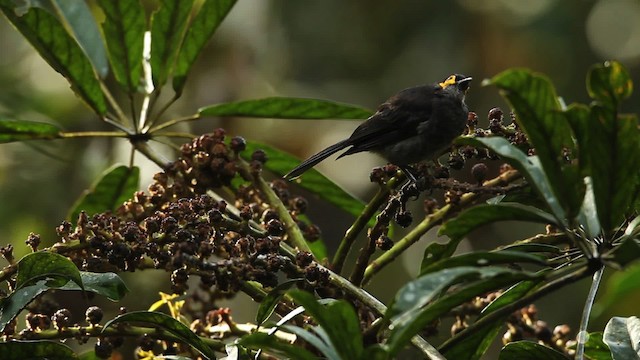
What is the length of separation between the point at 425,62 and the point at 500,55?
80cm

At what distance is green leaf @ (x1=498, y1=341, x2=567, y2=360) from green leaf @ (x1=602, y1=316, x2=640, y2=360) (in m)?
0.10

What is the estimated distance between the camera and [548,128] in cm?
155

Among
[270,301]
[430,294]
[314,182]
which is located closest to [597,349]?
[270,301]

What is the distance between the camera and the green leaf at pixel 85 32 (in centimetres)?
255

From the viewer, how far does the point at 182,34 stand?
8.04ft

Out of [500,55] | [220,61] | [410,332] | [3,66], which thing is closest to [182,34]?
[410,332]

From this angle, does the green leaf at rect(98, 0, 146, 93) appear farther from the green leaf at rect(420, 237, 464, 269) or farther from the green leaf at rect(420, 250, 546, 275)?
the green leaf at rect(420, 250, 546, 275)

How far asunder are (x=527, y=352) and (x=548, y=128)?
53cm

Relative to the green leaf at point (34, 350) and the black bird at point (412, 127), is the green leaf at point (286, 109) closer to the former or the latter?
the black bird at point (412, 127)

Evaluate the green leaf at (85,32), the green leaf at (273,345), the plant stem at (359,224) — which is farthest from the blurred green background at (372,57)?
the green leaf at (273,345)

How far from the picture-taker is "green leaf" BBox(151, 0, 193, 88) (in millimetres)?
2391

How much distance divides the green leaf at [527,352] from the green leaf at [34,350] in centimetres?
82

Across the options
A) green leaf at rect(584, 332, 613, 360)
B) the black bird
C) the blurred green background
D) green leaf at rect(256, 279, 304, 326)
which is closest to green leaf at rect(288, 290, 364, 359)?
green leaf at rect(256, 279, 304, 326)

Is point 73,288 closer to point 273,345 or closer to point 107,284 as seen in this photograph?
point 107,284
